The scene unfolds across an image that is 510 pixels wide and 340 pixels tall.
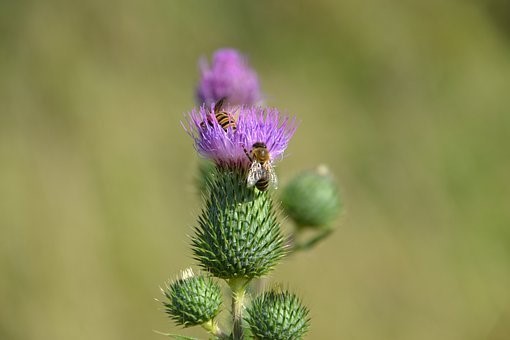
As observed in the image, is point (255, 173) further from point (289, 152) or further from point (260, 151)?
point (289, 152)

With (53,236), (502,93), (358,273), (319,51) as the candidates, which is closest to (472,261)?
(358,273)

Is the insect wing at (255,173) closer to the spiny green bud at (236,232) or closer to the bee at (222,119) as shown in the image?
the spiny green bud at (236,232)

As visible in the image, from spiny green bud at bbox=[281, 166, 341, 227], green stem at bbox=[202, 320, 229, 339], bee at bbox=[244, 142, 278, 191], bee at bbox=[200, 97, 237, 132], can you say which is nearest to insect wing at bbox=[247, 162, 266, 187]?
bee at bbox=[244, 142, 278, 191]

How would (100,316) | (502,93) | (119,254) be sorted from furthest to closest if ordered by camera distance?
(502,93), (119,254), (100,316)

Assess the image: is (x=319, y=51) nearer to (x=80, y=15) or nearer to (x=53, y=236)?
(x=80, y=15)

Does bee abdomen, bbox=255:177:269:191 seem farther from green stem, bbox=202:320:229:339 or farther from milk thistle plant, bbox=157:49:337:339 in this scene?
green stem, bbox=202:320:229:339

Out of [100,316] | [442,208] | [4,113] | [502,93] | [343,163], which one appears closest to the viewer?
[100,316]
